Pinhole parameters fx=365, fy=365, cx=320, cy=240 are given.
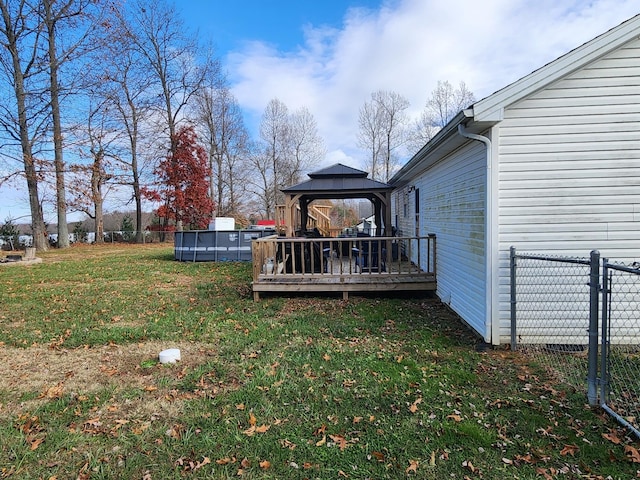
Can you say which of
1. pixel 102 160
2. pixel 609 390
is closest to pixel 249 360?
pixel 609 390

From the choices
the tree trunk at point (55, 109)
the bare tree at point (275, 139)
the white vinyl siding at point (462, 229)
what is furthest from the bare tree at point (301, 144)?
the white vinyl siding at point (462, 229)

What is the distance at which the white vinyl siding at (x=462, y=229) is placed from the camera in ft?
15.8

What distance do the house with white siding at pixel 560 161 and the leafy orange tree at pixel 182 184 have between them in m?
22.8

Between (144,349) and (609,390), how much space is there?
4972 millimetres

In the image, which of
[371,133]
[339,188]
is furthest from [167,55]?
[339,188]

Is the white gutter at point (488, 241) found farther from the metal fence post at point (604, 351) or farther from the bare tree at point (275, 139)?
the bare tree at point (275, 139)

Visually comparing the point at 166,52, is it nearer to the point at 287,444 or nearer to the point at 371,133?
the point at 371,133

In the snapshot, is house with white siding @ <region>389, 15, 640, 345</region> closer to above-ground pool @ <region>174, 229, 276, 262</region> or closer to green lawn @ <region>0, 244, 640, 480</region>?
green lawn @ <region>0, 244, 640, 480</region>

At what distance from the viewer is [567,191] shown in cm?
448

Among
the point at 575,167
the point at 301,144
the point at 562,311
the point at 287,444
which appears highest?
the point at 301,144

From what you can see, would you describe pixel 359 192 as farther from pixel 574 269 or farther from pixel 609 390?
pixel 609 390

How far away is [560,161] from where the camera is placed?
4.48 meters

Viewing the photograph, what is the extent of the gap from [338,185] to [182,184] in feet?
63.3

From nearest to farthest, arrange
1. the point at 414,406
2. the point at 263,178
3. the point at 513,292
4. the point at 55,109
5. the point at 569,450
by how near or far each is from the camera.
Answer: the point at 569,450 → the point at 414,406 → the point at 513,292 → the point at 55,109 → the point at 263,178
